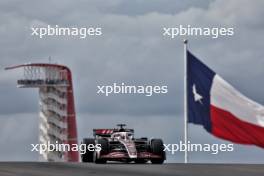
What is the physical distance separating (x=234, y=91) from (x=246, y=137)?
224cm

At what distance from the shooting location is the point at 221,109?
31.2 metres

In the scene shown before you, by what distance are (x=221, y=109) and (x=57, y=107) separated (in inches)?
4885

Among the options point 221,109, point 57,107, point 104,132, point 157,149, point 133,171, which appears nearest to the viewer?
point 133,171

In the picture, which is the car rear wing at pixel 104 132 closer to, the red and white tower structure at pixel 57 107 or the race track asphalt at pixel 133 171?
the race track asphalt at pixel 133 171

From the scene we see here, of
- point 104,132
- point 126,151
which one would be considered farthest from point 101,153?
point 104,132

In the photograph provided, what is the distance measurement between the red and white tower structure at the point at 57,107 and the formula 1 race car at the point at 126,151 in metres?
96.2

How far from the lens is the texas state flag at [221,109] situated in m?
29.6

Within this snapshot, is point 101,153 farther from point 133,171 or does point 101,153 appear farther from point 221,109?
point 133,171

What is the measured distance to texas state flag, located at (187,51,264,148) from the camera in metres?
29.6

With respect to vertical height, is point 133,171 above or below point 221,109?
below

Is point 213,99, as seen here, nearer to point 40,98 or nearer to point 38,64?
point 38,64

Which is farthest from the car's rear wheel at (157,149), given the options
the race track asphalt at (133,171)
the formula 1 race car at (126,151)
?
the race track asphalt at (133,171)

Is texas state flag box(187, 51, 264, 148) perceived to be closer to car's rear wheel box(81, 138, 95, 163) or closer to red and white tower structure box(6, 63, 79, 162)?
car's rear wheel box(81, 138, 95, 163)

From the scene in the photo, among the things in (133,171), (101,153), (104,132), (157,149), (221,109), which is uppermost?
(221,109)
